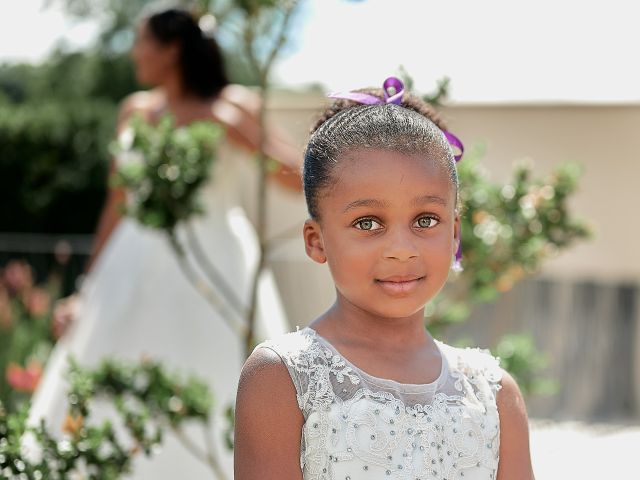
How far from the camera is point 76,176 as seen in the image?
403 inches

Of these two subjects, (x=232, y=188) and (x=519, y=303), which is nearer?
(x=232, y=188)

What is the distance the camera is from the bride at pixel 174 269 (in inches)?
167

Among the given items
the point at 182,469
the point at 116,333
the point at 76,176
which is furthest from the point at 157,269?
the point at 76,176

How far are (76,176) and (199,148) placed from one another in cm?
734

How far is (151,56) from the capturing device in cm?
435

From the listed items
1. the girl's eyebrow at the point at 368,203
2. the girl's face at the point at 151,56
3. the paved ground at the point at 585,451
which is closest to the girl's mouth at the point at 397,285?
the girl's eyebrow at the point at 368,203

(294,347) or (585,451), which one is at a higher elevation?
(294,347)

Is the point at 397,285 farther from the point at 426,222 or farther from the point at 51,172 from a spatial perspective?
the point at 51,172

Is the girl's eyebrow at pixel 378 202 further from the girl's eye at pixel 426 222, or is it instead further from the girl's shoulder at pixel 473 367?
the girl's shoulder at pixel 473 367

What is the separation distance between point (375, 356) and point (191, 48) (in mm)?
2737

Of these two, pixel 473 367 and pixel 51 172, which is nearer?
pixel 473 367

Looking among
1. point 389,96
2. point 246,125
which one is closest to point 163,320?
point 246,125

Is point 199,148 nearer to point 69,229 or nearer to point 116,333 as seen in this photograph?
point 116,333

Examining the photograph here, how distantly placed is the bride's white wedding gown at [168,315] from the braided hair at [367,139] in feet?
7.46
